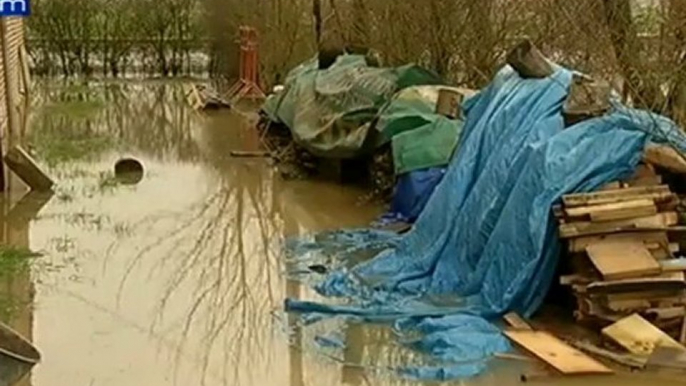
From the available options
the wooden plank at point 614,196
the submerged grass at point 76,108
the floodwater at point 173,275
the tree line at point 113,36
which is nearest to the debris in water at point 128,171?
the floodwater at point 173,275

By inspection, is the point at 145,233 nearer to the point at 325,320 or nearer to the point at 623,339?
the point at 325,320

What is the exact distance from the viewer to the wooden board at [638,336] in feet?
22.2

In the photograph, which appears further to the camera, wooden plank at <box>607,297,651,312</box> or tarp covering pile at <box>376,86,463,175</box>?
tarp covering pile at <box>376,86,463,175</box>

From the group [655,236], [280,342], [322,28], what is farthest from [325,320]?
[322,28]

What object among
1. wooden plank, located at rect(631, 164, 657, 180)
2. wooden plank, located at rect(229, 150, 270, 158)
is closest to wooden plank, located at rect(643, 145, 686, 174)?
wooden plank, located at rect(631, 164, 657, 180)

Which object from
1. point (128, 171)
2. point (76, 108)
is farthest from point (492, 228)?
point (76, 108)

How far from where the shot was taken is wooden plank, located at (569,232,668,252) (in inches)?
292

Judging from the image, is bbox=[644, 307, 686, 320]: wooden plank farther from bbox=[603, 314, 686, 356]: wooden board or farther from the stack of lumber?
bbox=[603, 314, 686, 356]: wooden board

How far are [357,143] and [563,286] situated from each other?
488 centimetres

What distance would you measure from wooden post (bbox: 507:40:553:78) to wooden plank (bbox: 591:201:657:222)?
7.11ft

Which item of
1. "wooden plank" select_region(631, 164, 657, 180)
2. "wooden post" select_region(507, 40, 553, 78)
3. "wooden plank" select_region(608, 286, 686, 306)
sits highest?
"wooden post" select_region(507, 40, 553, 78)

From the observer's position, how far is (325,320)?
7.58 m

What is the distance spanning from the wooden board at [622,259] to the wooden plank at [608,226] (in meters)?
0.09

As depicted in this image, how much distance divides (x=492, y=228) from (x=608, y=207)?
1.00 metres
